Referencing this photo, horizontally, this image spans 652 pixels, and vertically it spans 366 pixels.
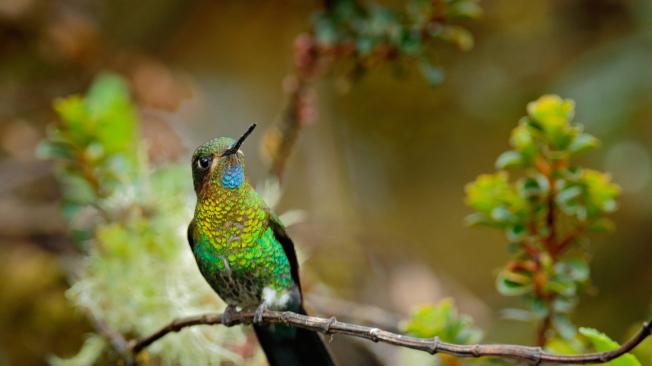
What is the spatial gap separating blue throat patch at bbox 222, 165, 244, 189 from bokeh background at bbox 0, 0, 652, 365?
1.24 m

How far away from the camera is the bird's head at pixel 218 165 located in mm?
1048

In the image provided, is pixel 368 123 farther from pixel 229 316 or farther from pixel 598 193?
pixel 229 316

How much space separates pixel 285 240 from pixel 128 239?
613 millimetres

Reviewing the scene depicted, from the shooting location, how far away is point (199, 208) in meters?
1.17

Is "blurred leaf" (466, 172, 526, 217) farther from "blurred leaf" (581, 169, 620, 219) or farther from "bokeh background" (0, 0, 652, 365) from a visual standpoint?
"bokeh background" (0, 0, 652, 365)

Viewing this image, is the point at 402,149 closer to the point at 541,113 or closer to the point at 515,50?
the point at 515,50

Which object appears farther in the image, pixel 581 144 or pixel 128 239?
pixel 128 239

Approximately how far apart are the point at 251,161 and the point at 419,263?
797 mm

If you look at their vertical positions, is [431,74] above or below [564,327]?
above

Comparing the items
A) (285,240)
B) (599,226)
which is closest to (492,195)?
(599,226)

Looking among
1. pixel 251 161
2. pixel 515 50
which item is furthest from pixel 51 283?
pixel 515 50

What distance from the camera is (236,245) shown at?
1.20m

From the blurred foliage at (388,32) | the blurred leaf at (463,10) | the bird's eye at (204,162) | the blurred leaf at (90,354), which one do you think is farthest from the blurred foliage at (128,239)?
the blurred leaf at (463,10)

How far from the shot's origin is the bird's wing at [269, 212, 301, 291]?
4.06 ft
